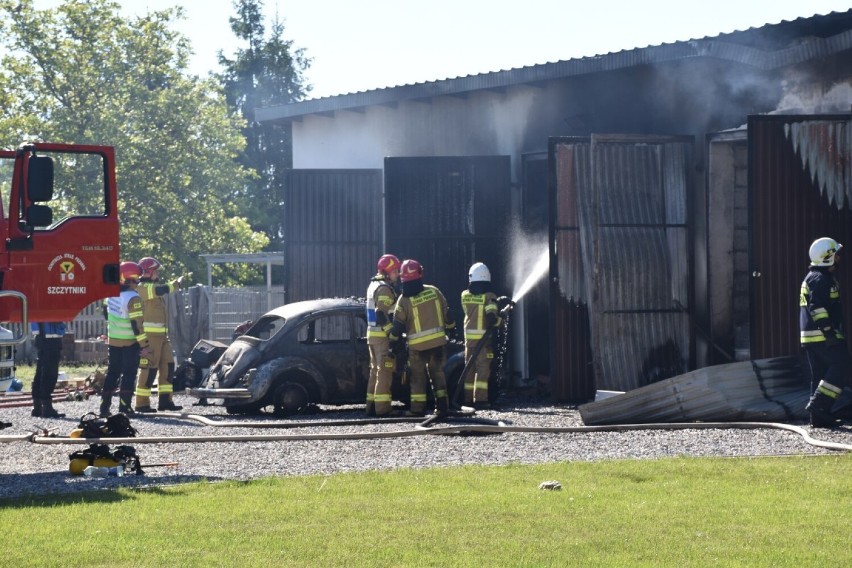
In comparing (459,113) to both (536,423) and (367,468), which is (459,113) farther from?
(367,468)

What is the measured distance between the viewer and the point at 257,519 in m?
8.62

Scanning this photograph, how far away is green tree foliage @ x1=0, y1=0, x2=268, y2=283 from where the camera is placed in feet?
138

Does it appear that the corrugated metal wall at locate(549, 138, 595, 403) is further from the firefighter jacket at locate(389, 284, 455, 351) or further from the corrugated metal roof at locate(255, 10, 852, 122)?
the firefighter jacket at locate(389, 284, 455, 351)

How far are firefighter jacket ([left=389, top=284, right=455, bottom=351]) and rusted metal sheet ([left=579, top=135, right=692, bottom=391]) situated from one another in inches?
81.5

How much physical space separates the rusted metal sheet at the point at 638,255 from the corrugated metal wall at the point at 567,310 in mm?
469

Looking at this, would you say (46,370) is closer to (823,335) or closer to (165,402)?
(165,402)

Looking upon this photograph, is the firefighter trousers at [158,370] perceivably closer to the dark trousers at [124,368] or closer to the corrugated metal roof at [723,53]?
the dark trousers at [124,368]

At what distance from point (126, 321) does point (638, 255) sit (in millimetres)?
6359

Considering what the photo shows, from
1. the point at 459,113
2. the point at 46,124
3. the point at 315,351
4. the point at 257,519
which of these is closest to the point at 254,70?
the point at 46,124

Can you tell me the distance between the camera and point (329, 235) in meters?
21.1

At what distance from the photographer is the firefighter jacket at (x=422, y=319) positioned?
15.8 meters

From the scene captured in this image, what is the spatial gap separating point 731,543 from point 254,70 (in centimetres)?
5951

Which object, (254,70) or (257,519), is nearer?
(257,519)

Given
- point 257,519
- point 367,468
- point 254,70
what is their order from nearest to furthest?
point 257,519 → point 367,468 → point 254,70
